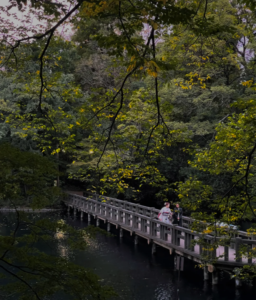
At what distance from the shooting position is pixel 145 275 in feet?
34.8

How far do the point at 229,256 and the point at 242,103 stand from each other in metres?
6.38

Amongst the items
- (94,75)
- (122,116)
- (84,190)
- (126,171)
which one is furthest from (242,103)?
(84,190)

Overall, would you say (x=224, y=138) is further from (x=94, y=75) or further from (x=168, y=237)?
(x=94, y=75)

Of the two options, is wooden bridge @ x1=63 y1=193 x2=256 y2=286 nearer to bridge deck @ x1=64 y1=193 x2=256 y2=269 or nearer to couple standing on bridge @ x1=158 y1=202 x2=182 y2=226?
bridge deck @ x1=64 y1=193 x2=256 y2=269

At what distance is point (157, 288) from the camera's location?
942 centimetres

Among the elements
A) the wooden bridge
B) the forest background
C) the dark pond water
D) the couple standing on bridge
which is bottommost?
the dark pond water

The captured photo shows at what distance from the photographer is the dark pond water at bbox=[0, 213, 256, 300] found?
8.95 metres

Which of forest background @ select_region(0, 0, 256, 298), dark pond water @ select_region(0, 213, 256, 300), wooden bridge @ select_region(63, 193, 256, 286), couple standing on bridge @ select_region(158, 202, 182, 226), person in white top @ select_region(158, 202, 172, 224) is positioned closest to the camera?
forest background @ select_region(0, 0, 256, 298)

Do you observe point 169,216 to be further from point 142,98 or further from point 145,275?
point 142,98

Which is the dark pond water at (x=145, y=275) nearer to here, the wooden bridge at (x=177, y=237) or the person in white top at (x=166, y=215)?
the wooden bridge at (x=177, y=237)

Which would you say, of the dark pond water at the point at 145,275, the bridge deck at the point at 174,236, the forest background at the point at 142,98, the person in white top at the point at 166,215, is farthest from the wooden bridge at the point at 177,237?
the forest background at the point at 142,98

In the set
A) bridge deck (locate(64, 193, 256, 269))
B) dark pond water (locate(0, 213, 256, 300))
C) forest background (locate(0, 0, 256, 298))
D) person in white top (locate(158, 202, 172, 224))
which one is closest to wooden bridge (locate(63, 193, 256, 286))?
bridge deck (locate(64, 193, 256, 269))

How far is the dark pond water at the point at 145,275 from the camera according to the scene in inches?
352

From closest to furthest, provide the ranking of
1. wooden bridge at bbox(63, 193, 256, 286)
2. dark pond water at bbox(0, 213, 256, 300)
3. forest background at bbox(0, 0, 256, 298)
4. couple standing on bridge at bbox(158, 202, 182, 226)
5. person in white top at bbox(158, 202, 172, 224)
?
1. forest background at bbox(0, 0, 256, 298)
2. wooden bridge at bbox(63, 193, 256, 286)
3. dark pond water at bbox(0, 213, 256, 300)
4. couple standing on bridge at bbox(158, 202, 182, 226)
5. person in white top at bbox(158, 202, 172, 224)
